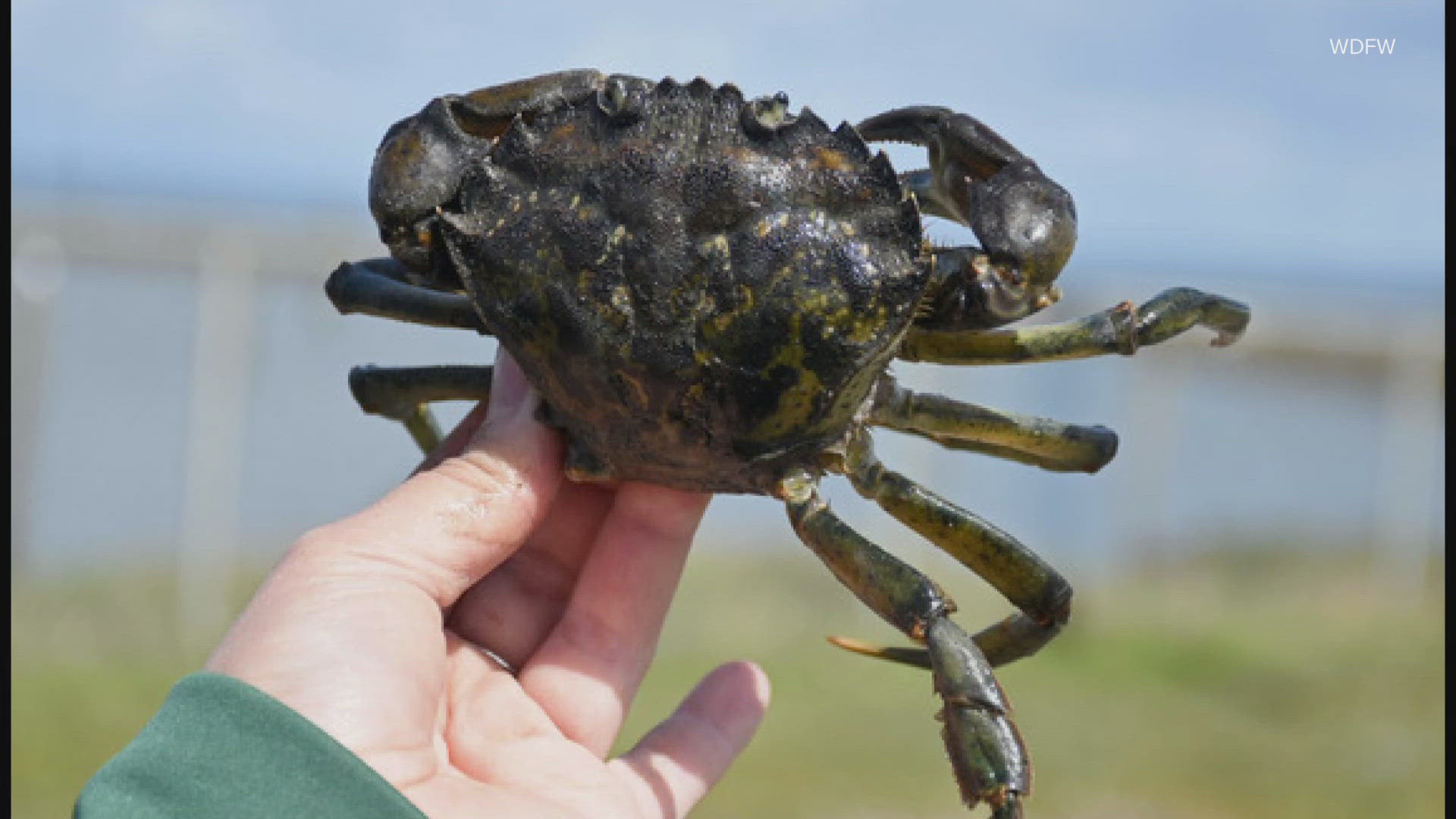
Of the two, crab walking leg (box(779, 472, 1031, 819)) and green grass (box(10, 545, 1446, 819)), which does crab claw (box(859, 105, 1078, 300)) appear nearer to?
crab walking leg (box(779, 472, 1031, 819))

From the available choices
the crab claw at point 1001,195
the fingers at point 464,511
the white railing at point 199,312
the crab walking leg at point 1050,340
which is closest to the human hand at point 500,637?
the fingers at point 464,511

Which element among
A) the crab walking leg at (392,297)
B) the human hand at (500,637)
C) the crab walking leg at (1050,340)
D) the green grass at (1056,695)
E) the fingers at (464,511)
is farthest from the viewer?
the green grass at (1056,695)

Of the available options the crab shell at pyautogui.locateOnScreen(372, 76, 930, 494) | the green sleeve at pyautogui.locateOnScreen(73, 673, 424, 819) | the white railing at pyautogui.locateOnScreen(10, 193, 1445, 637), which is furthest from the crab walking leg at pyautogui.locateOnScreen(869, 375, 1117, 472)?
the white railing at pyautogui.locateOnScreen(10, 193, 1445, 637)

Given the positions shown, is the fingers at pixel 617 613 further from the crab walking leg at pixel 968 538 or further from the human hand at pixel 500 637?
the crab walking leg at pixel 968 538

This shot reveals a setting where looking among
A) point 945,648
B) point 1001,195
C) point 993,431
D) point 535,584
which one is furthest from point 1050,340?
point 535,584

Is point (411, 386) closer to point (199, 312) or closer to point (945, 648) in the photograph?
point (945, 648)

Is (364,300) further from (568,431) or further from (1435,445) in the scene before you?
(1435,445)
